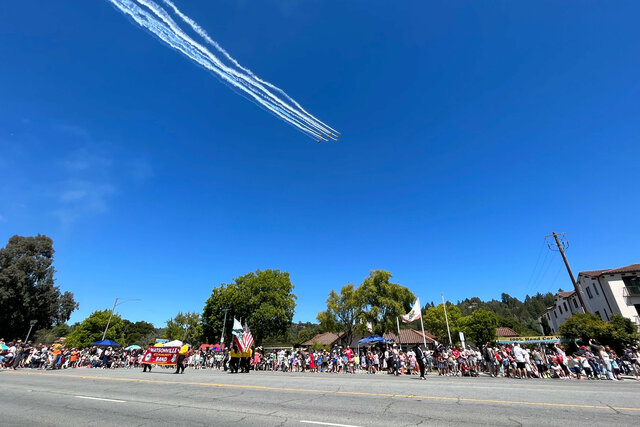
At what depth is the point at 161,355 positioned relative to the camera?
23688mm

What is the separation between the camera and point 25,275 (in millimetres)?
44844

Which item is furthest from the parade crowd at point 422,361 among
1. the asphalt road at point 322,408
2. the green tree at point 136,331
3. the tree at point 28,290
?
the green tree at point 136,331

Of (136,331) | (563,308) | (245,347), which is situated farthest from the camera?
(136,331)

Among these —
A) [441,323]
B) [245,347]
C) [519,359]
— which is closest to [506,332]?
[441,323]

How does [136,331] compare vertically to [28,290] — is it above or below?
below

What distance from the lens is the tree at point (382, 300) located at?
37.2m

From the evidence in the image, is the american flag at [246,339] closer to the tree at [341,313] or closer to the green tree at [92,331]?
the tree at [341,313]

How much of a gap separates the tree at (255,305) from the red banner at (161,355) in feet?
74.9

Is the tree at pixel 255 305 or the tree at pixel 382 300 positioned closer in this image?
the tree at pixel 382 300

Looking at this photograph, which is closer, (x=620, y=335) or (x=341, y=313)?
(x=620, y=335)

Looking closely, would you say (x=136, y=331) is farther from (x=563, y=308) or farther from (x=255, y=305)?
(x=563, y=308)

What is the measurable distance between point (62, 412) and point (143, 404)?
1.92 meters

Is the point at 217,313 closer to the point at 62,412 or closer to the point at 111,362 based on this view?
the point at 111,362

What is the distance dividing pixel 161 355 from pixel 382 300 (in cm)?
2509
